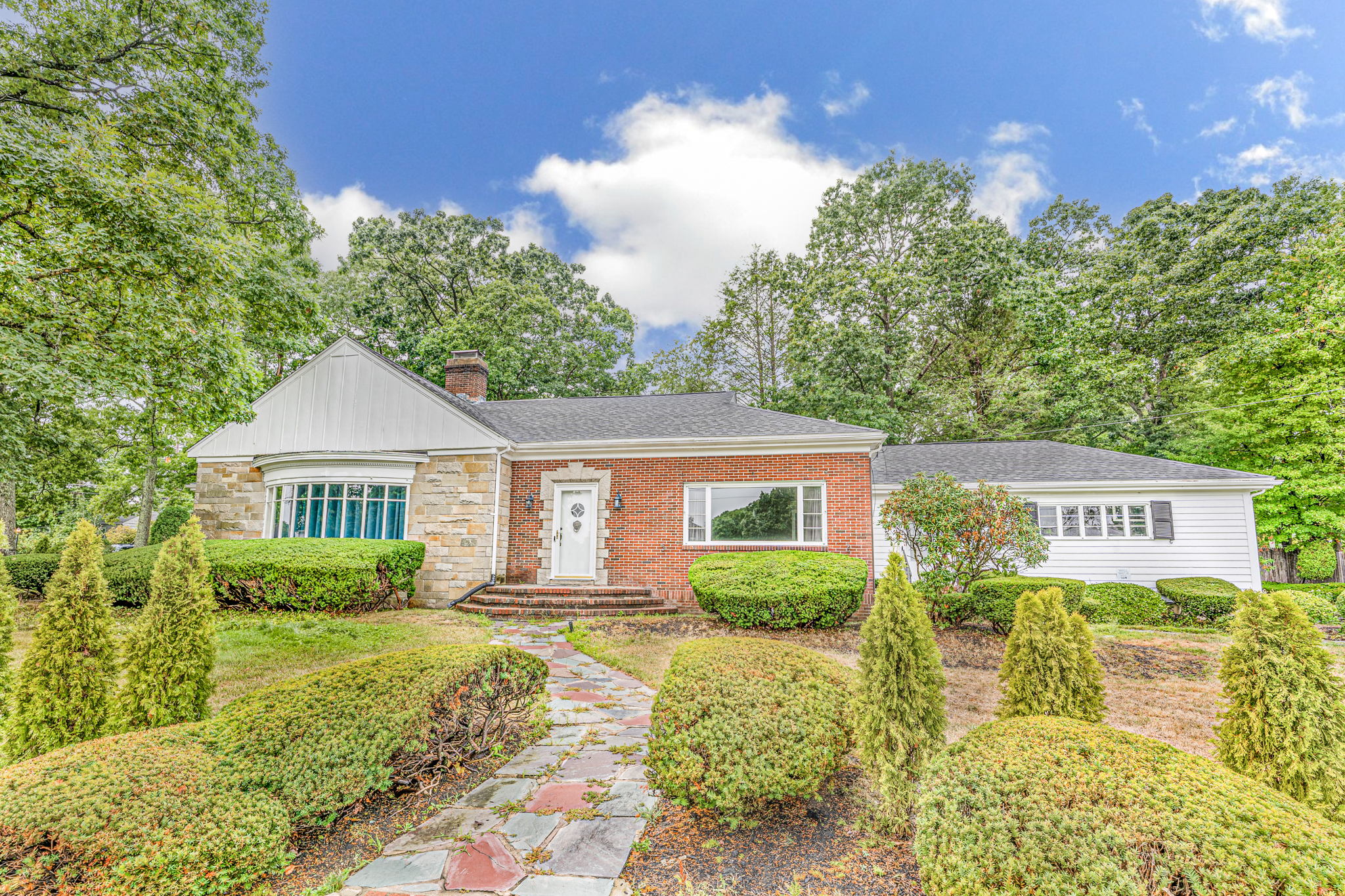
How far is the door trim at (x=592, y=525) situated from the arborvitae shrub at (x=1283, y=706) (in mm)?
10161

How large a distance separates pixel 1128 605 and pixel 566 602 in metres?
11.6

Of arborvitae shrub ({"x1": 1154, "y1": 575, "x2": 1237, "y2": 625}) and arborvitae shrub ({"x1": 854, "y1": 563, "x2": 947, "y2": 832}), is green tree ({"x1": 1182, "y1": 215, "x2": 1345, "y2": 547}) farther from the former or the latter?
arborvitae shrub ({"x1": 854, "y1": 563, "x2": 947, "y2": 832})

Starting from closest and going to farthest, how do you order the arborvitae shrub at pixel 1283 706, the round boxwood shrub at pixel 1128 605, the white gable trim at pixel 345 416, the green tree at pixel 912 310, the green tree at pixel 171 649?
the arborvitae shrub at pixel 1283 706 → the green tree at pixel 171 649 → the round boxwood shrub at pixel 1128 605 → the white gable trim at pixel 345 416 → the green tree at pixel 912 310

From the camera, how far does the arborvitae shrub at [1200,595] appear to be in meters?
11.1

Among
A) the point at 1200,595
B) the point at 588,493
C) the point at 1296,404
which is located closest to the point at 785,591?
the point at 588,493

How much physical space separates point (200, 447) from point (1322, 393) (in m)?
28.9

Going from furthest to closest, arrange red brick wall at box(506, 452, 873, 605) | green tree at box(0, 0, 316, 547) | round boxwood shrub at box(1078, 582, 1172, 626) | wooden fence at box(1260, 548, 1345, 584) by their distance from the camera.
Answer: wooden fence at box(1260, 548, 1345, 584)
round boxwood shrub at box(1078, 582, 1172, 626)
red brick wall at box(506, 452, 873, 605)
green tree at box(0, 0, 316, 547)

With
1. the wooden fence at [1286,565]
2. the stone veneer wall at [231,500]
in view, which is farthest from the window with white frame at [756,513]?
the wooden fence at [1286,565]

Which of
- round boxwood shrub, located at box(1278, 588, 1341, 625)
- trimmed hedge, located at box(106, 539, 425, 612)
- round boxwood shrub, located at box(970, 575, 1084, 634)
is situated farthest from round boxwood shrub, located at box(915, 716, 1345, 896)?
round boxwood shrub, located at box(1278, 588, 1341, 625)

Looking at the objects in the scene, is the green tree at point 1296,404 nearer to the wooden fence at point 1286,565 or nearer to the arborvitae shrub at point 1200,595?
the wooden fence at point 1286,565

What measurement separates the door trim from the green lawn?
7.32 ft

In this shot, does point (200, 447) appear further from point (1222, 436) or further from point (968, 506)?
point (1222, 436)

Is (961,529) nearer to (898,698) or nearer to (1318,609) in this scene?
(898,698)

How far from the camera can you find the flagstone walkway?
8.34ft
